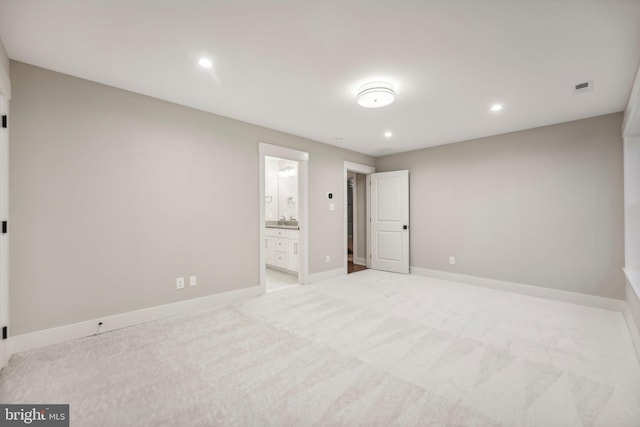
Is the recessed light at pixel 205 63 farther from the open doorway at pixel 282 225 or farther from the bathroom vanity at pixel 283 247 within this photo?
the bathroom vanity at pixel 283 247

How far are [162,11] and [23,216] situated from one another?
2.16 m

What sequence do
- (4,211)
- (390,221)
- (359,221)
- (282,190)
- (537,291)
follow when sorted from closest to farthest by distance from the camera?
(4,211), (537,291), (390,221), (282,190), (359,221)

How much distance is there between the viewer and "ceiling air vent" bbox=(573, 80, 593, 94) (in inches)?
102

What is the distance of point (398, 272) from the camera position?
17.7ft

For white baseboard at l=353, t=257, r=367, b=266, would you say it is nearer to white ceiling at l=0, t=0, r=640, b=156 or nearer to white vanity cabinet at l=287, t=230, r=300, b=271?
white vanity cabinet at l=287, t=230, r=300, b=271

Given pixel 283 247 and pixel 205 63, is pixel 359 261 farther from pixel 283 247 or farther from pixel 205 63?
pixel 205 63

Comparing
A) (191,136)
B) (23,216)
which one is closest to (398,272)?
(191,136)

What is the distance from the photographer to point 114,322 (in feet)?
8.84

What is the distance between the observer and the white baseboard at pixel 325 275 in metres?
Answer: 4.57

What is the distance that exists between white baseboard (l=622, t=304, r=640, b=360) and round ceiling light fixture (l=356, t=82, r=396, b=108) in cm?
320

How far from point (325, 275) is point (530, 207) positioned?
3460mm

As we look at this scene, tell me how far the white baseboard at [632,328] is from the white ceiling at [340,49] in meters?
2.40

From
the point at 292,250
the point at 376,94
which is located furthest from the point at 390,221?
the point at 376,94

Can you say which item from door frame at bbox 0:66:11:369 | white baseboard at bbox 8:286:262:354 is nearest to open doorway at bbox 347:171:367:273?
white baseboard at bbox 8:286:262:354
